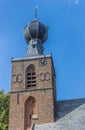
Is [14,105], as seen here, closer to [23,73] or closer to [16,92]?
[16,92]

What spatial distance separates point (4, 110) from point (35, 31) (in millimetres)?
6579

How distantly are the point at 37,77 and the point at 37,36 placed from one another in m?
4.35

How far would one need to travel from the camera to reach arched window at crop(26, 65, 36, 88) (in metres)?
26.3

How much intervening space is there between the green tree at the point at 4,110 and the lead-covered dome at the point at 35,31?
495 centimetres

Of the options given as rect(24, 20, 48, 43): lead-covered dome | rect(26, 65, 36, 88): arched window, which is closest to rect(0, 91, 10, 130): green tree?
rect(26, 65, 36, 88): arched window

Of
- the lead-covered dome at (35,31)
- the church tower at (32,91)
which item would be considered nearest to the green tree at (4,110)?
the church tower at (32,91)

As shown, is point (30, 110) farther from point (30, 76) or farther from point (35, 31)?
point (35, 31)

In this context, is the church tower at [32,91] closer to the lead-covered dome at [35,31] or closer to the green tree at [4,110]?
the lead-covered dome at [35,31]

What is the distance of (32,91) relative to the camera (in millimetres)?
25750

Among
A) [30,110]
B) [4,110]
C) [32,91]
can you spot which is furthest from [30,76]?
[4,110]

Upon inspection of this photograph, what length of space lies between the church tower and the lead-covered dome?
138 cm

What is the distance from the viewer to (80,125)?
23.3 metres

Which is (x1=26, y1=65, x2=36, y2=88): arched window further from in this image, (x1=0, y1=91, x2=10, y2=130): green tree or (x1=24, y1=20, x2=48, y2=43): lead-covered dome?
(x1=0, y1=91, x2=10, y2=130): green tree

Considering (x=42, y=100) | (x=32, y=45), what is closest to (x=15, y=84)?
(x=42, y=100)
